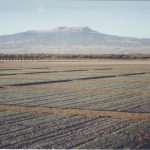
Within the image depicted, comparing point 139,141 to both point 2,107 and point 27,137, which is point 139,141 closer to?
point 27,137

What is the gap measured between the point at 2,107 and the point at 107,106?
4409mm

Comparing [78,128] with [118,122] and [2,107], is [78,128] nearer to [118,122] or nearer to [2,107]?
[118,122]

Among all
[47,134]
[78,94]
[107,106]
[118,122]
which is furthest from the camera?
[78,94]

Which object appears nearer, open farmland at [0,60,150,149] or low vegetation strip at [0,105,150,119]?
open farmland at [0,60,150,149]

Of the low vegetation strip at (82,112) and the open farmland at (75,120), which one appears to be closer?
the open farmland at (75,120)

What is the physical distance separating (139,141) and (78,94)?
34.6ft

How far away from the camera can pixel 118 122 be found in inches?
508

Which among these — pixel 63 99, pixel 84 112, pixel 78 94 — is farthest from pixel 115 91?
pixel 84 112

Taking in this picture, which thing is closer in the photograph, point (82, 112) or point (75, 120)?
point (75, 120)

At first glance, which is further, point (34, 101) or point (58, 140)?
point (34, 101)

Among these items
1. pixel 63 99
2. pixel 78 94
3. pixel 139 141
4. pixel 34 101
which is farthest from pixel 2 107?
pixel 139 141

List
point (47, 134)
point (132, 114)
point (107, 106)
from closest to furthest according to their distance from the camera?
point (47, 134) < point (132, 114) < point (107, 106)

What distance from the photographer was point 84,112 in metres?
14.7

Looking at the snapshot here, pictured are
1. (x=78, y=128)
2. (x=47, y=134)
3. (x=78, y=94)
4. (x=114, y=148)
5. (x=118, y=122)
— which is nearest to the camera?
(x=114, y=148)
